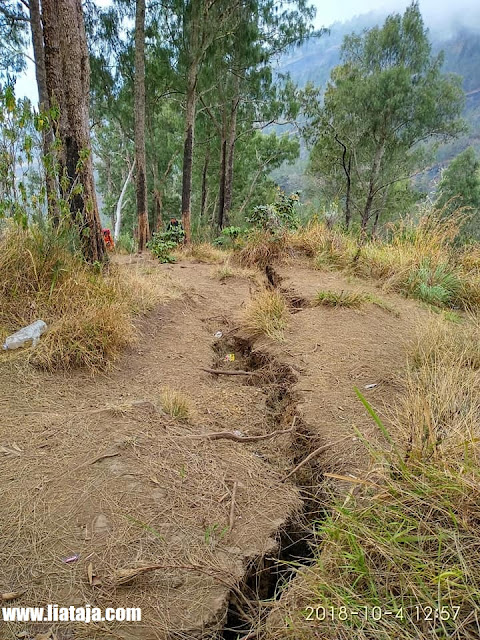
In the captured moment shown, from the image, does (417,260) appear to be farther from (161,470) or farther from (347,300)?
(161,470)

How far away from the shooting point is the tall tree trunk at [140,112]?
7.28 metres

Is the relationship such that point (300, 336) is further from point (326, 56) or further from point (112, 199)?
point (326, 56)

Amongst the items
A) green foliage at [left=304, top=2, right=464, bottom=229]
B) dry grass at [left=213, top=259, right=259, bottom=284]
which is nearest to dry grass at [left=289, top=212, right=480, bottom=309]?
dry grass at [left=213, top=259, right=259, bottom=284]

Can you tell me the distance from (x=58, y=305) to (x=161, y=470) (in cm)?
163

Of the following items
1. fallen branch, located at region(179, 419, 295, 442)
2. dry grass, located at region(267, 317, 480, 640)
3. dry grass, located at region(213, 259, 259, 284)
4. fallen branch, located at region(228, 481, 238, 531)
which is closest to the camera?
dry grass, located at region(267, 317, 480, 640)

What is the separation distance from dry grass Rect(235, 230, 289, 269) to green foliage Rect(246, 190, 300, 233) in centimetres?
17

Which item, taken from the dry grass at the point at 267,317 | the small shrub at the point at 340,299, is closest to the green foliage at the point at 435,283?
the small shrub at the point at 340,299

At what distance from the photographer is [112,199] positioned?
19.9 meters

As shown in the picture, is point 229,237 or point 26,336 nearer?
point 26,336

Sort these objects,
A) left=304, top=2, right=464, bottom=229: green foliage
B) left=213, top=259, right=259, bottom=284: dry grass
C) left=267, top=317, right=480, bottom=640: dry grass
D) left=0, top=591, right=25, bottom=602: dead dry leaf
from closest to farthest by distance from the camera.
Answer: left=267, top=317, right=480, bottom=640: dry grass, left=0, top=591, right=25, bottom=602: dead dry leaf, left=213, top=259, right=259, bottom=284: dry grass, left=304, top=2, right=464, bottom=229: green foliage

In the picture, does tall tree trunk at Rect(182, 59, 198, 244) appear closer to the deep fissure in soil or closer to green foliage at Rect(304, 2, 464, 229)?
green foliage at Rect(304, 2, 464, 229)

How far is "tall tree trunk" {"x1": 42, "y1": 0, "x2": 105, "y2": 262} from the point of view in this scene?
3.03 m

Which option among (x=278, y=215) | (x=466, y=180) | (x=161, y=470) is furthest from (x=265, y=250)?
(x=466, y=180)

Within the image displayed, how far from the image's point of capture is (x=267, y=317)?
3469 mm
